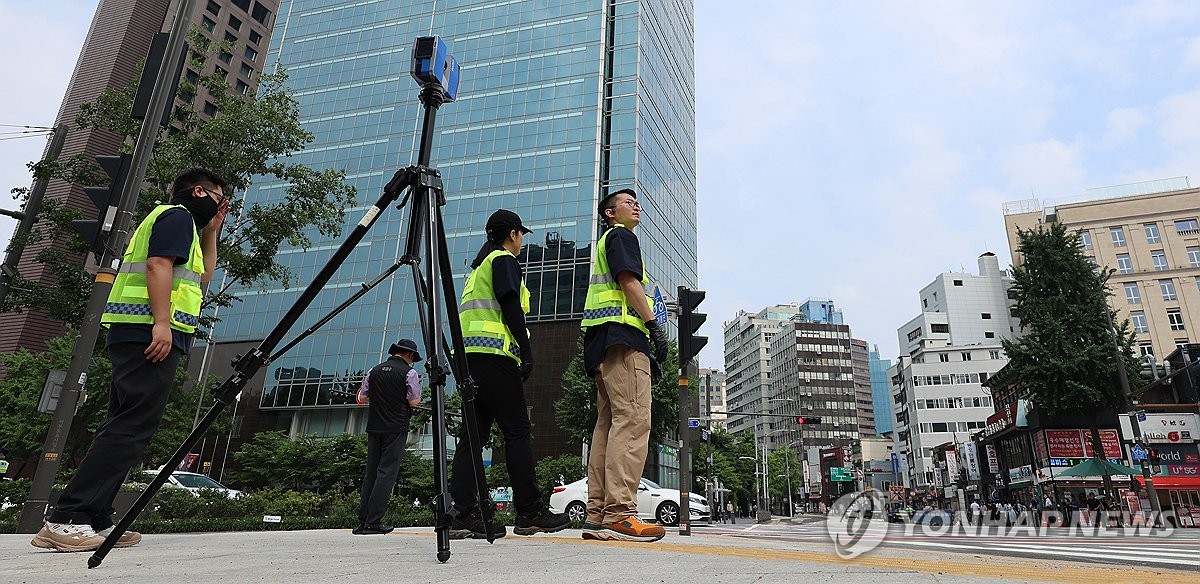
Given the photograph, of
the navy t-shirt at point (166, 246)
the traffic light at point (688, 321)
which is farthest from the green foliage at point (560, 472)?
the navy t-shirt at point (166, 246)

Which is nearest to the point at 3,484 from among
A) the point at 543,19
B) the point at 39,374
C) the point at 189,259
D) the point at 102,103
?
the point at 102,103

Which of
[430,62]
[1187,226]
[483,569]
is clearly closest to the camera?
[483,569]

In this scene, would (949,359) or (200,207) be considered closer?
(200,207)

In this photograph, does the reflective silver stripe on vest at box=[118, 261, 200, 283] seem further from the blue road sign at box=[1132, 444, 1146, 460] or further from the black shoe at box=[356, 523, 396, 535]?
the blue road sign at box=[1132, 444, 1146, 460]

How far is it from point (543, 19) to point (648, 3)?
856cm

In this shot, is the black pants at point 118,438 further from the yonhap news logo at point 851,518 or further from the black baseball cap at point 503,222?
the yonhap news logo at point 851,518

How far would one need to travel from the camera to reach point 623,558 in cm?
281

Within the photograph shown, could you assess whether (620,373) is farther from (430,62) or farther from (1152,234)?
(1152,234)

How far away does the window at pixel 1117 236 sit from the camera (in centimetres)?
5316

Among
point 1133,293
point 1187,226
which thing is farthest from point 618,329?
point 1187,226

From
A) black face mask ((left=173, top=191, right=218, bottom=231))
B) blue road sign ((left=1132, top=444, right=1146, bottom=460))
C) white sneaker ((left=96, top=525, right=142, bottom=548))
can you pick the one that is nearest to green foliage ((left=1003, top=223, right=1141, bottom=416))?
blue road sign ((left=1132, top=444, right=1146, bottom=460))

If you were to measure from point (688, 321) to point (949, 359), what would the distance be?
6953 cm

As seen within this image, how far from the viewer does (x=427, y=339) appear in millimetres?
2887

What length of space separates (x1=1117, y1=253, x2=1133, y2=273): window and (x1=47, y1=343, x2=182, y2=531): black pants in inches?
2594
